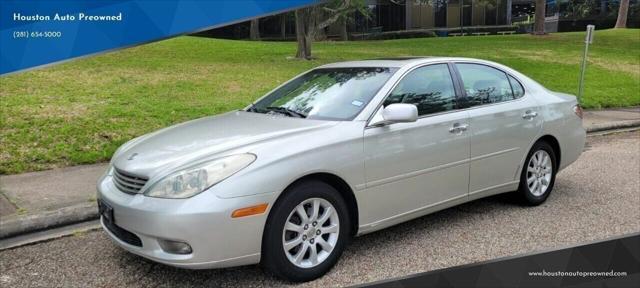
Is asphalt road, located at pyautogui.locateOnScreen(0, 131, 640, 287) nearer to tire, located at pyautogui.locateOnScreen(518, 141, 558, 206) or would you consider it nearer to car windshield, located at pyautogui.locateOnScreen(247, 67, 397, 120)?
tire, located at pyautogui.locateOnScreen(518, 141, 558, 206)

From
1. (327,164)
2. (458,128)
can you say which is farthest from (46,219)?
(458,128)

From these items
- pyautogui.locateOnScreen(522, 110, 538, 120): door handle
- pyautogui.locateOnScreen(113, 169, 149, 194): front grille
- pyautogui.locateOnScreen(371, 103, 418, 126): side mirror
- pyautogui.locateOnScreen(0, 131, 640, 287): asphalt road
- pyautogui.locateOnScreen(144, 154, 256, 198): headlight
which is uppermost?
pyautogui.locateOnScreen(371, 103, 418, 126): side mirror

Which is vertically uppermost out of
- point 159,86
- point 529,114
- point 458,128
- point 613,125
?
point 458,128

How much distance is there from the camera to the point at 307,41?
17.8 metres

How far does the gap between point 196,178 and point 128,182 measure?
23.1 inches

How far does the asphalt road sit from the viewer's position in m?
4.07

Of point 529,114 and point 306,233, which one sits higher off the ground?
point 529,114

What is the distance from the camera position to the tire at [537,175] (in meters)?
5.61

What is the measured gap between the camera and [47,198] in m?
5.82

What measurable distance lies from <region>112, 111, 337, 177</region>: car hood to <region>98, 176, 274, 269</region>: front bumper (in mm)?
278

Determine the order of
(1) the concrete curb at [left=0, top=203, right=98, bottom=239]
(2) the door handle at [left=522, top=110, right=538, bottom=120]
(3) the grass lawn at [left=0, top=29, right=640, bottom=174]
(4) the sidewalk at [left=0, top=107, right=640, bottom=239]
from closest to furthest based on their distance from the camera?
(1) the concrete curb at [left=0, top=203, right=98, bottom=239]
(4) the sidewalk at [left=0, top=107, right=640, bottom=239]
(2) the door handle at [left=522, top=110, right=538, bottom=120]
(3) the grass lawn at [left=0, top=29, right=640, bottom=174]

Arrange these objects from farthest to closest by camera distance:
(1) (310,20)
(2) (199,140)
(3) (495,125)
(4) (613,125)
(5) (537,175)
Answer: (1) (310,20)
(4) (613,125)
(5) (537,175)
(3) (495,125)
(2) (199,140)

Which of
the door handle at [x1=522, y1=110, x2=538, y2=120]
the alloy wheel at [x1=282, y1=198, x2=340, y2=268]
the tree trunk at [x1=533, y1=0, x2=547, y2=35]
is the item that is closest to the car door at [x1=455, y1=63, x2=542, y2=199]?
the door handle at [x1=522, y1=110, x2=538, y2=120]

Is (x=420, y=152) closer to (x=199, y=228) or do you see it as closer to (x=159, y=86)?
(x=199, y=228)
